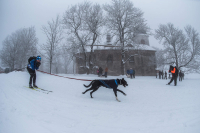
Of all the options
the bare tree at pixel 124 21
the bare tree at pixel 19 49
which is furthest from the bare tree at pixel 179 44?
the bare tree at pixel 19 49

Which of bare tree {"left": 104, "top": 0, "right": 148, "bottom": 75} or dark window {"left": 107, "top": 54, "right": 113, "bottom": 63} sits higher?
bare tree {"left": 104, "top": 0, "right": 148, "bottom": 75}

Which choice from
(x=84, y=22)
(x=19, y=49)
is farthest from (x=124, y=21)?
(x=19, y=49)

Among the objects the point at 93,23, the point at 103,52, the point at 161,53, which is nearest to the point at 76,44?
the point at 93,23

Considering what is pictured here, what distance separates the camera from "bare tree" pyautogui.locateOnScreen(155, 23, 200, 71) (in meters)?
25.0

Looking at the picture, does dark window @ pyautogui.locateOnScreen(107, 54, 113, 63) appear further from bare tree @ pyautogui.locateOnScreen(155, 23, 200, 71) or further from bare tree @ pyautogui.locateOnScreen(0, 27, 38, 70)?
bare tree @ pyautogui.locateOnScreen(0, 27, 38, 70)

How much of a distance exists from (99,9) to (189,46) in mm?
20243

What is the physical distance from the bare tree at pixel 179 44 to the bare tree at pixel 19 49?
95.6 feet

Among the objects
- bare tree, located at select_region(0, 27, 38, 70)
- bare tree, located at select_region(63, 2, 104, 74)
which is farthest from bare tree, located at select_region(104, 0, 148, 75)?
bare tree, located at select_region(0, 27, 38, 70)

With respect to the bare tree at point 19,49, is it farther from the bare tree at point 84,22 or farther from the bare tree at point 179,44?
the bare tree at point 179,44

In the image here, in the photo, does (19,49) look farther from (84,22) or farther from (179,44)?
(179,44)

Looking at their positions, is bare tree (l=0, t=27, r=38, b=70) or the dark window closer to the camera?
bare tree (l=0, t=27, r=38, b=70)

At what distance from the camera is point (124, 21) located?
23.3 meters

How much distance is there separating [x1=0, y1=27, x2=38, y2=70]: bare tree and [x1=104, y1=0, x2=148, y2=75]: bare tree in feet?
55.2

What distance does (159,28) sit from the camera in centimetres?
2952
